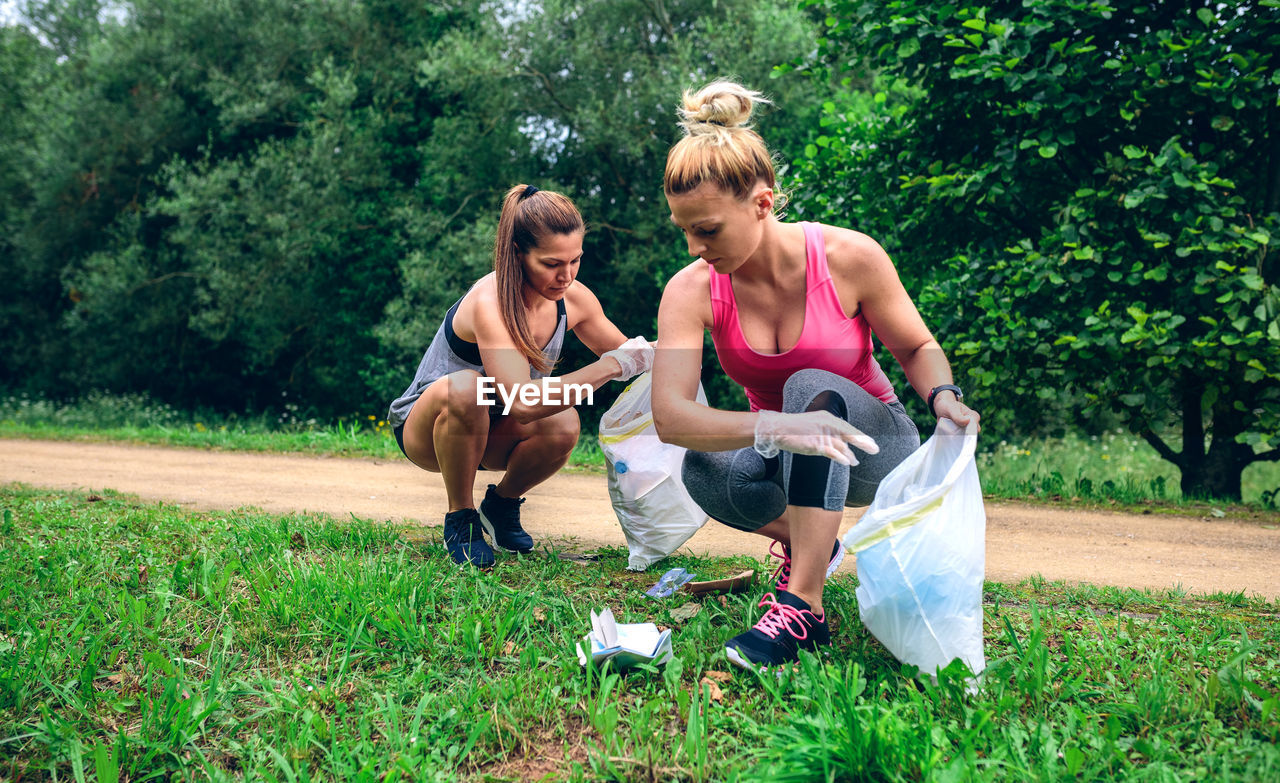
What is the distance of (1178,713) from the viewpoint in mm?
2082

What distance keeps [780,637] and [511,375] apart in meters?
1.43

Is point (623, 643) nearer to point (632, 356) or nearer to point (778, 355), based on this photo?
point (778, 355)

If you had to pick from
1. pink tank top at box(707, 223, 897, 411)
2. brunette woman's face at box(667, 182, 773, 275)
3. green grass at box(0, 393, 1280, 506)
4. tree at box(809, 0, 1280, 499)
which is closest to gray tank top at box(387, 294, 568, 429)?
pink tank top at box(707, 223, 897, 411)

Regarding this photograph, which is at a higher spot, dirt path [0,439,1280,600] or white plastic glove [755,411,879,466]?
white plastic glove [755,411,879,466]

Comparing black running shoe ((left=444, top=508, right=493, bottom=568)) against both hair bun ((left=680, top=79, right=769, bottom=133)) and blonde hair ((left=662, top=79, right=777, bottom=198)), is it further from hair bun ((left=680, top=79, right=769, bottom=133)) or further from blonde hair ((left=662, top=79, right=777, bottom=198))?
hair bun ((left=680, top=79, right=769, bottom=133))

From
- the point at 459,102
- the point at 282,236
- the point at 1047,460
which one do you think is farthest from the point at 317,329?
the point at 1047,460

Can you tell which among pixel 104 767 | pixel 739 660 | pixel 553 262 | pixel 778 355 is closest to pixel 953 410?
pixel 778 355

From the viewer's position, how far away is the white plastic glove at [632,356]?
11.1ft

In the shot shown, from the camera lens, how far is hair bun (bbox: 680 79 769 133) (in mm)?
2422

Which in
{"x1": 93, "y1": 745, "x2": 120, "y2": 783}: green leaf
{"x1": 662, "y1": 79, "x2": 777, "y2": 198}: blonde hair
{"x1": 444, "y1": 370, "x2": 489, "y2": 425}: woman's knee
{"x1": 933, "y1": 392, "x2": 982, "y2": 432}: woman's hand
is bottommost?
{"x1": 93, "y1": 745, "x2": 120, "y2": 783}: green leaf

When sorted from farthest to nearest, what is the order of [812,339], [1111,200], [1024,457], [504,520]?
1. [1024,457]
2. [1111,200]
3. [504,520]
4. [812,339]

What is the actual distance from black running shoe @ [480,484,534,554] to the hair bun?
1834mm

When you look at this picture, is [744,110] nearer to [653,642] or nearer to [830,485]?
[830,485]

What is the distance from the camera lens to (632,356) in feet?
11.2
